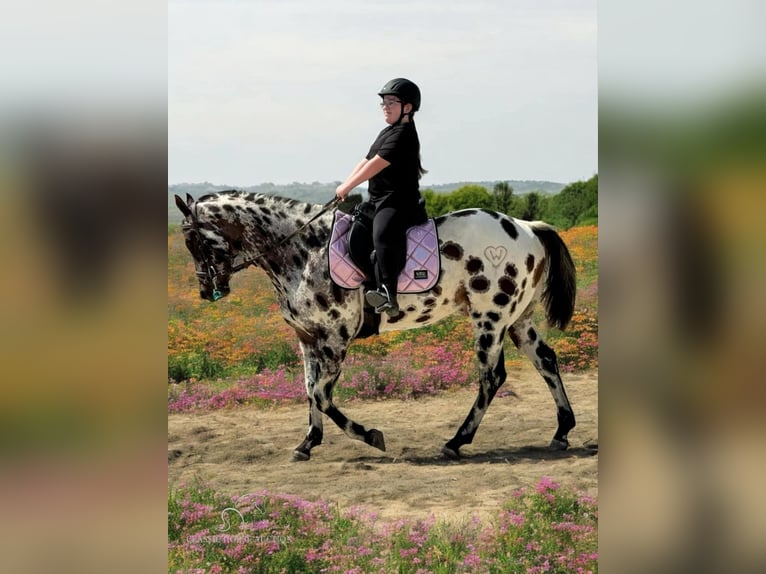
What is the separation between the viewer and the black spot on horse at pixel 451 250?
6.45 m

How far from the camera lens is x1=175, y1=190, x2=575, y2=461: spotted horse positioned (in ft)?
20.9

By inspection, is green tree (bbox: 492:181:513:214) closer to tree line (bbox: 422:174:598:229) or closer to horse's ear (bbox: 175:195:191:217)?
tree line (bbox: 422:174:598:229)

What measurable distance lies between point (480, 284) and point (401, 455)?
1643 millimetres

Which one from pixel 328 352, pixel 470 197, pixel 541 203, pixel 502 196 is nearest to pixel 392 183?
pixel 328 352

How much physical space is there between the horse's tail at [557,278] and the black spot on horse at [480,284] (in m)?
0.65

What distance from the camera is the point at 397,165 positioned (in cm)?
599

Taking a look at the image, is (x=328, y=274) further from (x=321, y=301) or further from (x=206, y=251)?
(x=206, y=251)

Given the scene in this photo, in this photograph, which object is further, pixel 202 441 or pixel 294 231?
pixel 202 441
